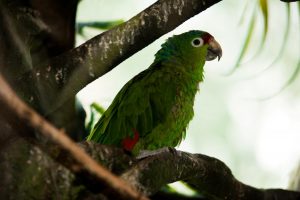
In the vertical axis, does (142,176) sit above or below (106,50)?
below

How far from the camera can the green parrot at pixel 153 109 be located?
1603mm

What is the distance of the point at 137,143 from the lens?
5.41 ft

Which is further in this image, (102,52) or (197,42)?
(197,42)

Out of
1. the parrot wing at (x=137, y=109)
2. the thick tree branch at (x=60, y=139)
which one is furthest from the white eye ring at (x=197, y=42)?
the thick tree branch at (x=60, y=139)

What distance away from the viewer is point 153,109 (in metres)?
1.65

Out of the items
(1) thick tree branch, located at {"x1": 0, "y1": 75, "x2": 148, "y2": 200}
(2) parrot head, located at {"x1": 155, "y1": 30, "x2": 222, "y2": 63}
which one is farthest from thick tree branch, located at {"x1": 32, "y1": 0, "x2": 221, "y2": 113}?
(2) parrot head, located at {"x1": 155, "y1": 30, "x2": 222, "y2": 63}

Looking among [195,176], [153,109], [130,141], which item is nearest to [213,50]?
[153,109]

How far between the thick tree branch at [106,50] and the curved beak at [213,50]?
62 cm

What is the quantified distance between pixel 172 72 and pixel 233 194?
0.51 m

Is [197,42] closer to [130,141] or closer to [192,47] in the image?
[192,47]

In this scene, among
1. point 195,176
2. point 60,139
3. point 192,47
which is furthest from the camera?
point 192,47

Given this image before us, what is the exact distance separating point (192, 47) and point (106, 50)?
759mm

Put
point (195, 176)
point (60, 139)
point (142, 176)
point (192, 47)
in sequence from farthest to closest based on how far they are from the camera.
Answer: point (192, 47) < point (195, 176) < point (142, 176) < point (60, 139)

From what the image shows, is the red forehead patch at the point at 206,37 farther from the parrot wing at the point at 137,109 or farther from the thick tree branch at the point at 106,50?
the thick tree branch at the point at 106,50
